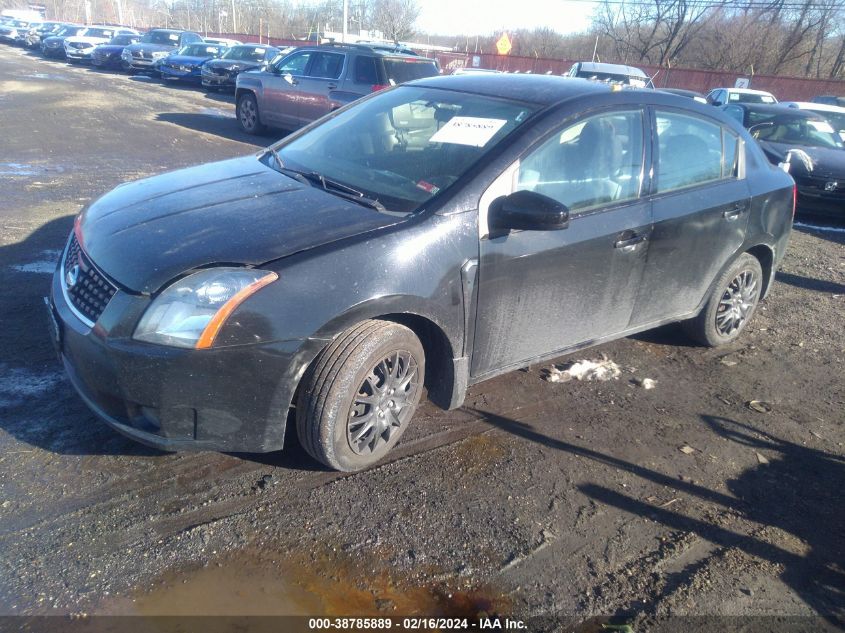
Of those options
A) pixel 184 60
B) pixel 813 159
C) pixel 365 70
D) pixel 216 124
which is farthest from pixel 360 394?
pixel 184 60

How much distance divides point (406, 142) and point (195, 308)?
1.64 meters

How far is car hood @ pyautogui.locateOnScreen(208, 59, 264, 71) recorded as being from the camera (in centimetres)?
2014

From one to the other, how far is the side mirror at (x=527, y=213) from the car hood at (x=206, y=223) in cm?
48

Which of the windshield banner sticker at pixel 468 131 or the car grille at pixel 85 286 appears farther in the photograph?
the windshield banner sticker at pixel 468 131

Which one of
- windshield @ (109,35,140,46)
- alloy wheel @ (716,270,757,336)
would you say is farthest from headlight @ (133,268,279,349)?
windshield @ (109,35,140,46)

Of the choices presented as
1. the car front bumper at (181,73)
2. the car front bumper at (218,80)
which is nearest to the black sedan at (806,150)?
the car front bumper at (218,80)

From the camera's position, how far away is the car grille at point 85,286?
9.28 ft

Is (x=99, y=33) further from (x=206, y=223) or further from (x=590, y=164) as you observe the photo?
(x=590, y=164)

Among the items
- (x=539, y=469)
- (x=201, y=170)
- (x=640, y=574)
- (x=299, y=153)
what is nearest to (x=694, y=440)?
(x=539, y=469)

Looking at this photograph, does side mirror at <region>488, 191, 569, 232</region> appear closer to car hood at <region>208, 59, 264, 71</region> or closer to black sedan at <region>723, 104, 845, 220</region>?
black sedan at <region>723, 104, 845, 220</region>

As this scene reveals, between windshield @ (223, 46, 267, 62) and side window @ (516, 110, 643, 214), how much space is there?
777 inches

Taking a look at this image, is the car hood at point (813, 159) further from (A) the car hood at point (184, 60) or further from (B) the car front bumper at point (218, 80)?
(A) the car hood at point (184, 60)

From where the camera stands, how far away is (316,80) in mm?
12227

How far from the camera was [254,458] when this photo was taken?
10.6 ft
